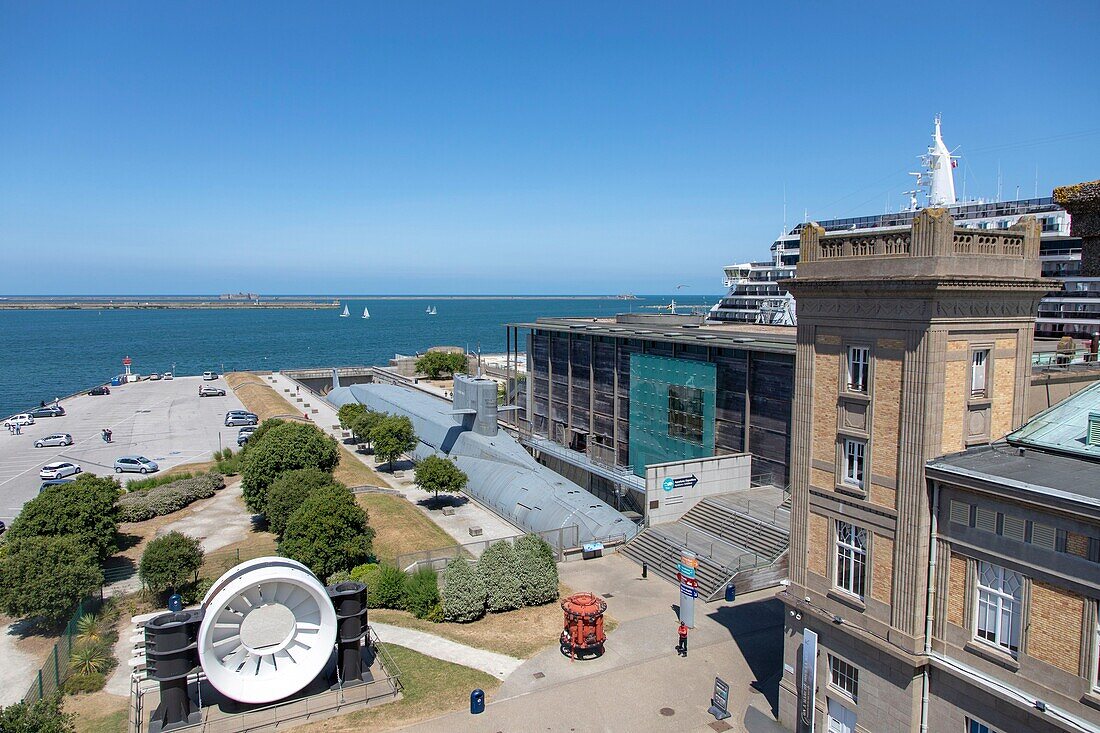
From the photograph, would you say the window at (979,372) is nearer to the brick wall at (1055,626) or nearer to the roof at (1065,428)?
the roof at (1065,428)

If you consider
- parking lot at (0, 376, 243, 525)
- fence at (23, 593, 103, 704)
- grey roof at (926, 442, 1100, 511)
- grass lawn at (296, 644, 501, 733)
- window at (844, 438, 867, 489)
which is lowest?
parking lot at (0, 376, 243, 525)

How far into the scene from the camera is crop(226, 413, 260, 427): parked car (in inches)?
3046

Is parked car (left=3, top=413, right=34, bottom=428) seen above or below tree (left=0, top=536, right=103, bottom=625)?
below

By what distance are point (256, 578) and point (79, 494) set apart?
1957cm

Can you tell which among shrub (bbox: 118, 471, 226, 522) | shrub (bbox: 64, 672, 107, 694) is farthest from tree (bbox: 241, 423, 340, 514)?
shrub (bbox: 64, 672, 107, 694)

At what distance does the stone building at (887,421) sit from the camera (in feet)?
58.3

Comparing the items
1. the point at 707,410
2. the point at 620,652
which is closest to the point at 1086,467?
the point at 620,652

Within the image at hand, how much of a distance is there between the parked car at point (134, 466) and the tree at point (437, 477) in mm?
26494

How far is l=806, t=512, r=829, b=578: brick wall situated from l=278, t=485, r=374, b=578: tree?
20.5 m

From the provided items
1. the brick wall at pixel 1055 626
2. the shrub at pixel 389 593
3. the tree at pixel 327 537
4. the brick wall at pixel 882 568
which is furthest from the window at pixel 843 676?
the tree at pixel 327 537

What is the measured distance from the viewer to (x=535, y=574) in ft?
99.4

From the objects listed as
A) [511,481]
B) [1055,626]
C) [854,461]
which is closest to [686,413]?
[511,481]

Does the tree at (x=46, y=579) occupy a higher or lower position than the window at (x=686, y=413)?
lower

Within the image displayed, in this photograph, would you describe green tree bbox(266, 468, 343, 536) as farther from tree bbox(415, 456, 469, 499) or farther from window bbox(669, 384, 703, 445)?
window bbox(669, 384, 703, 445)
